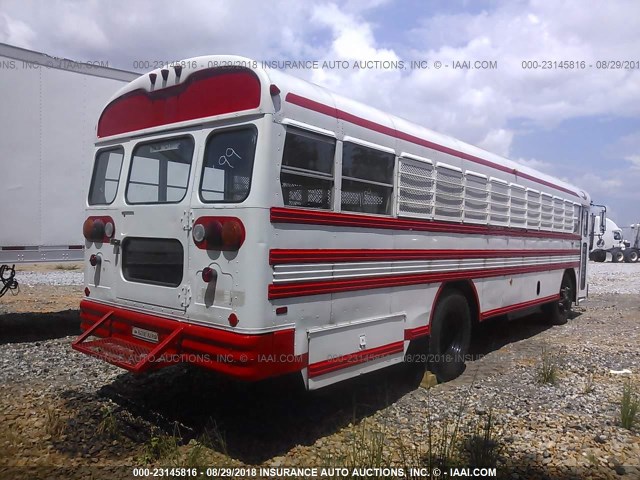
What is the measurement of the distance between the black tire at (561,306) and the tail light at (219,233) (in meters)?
7.41

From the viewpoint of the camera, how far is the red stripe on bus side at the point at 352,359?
393 centimetres

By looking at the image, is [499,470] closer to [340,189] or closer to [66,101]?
[340,189]

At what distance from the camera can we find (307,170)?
3.90 meters

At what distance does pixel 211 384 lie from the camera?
5.38 m

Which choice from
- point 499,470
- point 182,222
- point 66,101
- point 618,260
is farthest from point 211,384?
point 618,260

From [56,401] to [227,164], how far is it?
277 cm

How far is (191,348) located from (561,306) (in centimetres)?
769

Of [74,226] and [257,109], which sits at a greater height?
[257,109]

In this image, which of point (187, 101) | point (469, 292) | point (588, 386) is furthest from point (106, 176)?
point (588, 386)

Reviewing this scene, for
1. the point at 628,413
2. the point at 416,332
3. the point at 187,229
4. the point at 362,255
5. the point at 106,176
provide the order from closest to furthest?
the point at 187,229
the point at 362,255
the point at 628,413
the point at 106,176
the point at 416,332

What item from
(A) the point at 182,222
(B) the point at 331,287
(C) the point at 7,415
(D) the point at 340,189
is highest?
(D) the point at 340,189

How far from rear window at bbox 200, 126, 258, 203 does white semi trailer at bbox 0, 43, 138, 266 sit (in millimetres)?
3110

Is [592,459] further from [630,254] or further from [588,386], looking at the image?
[630,254]

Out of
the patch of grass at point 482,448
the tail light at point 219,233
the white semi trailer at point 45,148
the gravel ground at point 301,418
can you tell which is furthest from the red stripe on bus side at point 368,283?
the white semi trailer at point 45,148
